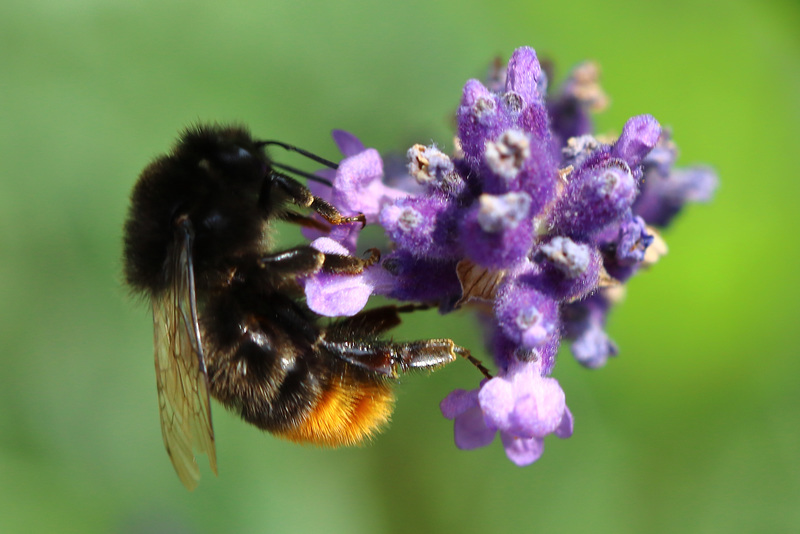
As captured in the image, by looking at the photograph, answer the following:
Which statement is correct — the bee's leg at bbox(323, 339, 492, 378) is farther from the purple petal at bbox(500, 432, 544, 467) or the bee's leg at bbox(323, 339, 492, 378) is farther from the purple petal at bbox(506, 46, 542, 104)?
the purple petal at bbox(506, 46, 542, 104)

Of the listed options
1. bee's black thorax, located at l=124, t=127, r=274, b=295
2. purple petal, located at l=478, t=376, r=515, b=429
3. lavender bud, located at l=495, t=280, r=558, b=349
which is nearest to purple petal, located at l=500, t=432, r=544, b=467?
purple petal, located at l=478, t=376, r=515, b=429

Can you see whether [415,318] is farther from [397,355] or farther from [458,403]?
[458,403]

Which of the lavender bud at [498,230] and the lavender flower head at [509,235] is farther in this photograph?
the lavender flower head at [509,235]

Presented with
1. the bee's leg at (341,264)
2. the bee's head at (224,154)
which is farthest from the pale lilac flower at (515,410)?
the bee's head at (224,154)

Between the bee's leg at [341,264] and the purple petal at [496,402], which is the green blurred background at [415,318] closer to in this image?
the bee's leg at [341,264]

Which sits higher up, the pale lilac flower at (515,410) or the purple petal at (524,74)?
the purple petal at (524,74)

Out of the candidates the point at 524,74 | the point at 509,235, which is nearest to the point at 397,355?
the point at 509,235
